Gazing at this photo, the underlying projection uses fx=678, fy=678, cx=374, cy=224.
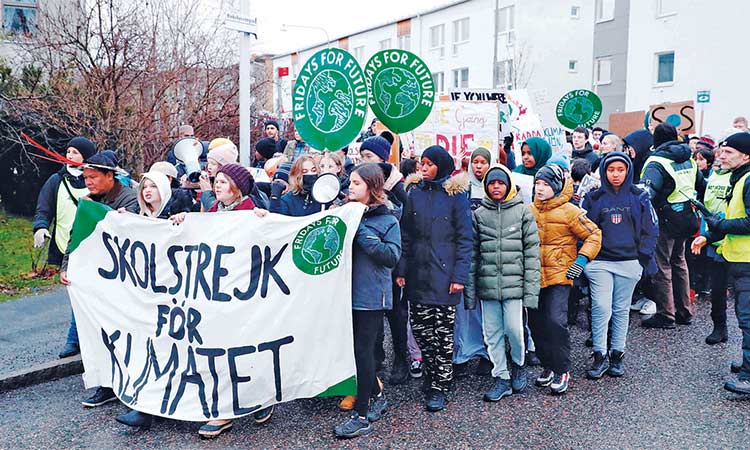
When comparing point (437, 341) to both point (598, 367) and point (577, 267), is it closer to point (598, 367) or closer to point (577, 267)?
point (577, 267)

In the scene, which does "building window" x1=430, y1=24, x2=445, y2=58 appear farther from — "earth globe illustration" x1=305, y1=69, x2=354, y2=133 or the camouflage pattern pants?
the camouflage pattern pants

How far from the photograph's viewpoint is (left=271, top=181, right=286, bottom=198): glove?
5.90m

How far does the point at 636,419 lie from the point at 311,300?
247 centimetres

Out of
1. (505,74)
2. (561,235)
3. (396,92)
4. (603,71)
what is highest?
(505,74)

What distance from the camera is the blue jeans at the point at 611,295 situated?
223 inches

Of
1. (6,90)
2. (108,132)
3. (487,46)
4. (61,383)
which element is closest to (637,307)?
(61,383)

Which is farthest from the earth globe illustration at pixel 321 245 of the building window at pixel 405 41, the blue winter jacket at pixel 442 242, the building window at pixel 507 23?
the building window at pixel 405 41

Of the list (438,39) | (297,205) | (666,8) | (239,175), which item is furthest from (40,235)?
(438,39)

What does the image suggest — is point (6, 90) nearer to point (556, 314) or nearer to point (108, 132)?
point (108, 132)

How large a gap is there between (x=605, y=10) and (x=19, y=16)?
87.1 ft

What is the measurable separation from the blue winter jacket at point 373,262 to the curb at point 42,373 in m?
2.87

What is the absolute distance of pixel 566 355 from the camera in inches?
212

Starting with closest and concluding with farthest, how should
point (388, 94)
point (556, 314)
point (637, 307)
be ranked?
1. point (556, 314)
2. point (388, 94)
3. point (637, 307)

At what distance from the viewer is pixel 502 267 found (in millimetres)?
5211
